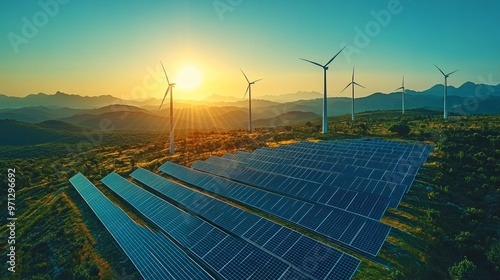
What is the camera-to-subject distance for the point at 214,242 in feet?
75.0

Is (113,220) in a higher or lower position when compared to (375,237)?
lower

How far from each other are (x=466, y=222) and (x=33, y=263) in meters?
42.5

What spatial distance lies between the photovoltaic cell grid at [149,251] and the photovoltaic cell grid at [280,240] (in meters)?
4.88

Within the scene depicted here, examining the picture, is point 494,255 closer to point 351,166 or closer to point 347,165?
point 351,166

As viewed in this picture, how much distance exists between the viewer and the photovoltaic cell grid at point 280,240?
18203 millimetres

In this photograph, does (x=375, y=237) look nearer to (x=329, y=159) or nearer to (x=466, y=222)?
(x=466, y=222)

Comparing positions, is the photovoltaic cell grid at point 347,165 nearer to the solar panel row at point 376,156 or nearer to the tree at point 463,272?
the solar panel row at point 376,156

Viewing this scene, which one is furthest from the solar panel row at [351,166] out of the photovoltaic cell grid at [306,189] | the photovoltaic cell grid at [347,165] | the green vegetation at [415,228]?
the green vegetation at [415,228]

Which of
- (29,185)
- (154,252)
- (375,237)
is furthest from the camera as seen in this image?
(29,185)

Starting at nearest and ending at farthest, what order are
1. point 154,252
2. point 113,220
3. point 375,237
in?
1. point 375,237
2. point 154,252
3. point 113,220

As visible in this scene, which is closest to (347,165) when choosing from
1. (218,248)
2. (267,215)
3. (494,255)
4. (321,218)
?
(267,215)

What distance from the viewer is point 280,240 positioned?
22125 mm

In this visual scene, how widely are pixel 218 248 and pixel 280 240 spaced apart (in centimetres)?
471

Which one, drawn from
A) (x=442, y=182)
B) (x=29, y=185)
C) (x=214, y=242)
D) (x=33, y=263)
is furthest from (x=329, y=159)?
(x=29, y=185)
